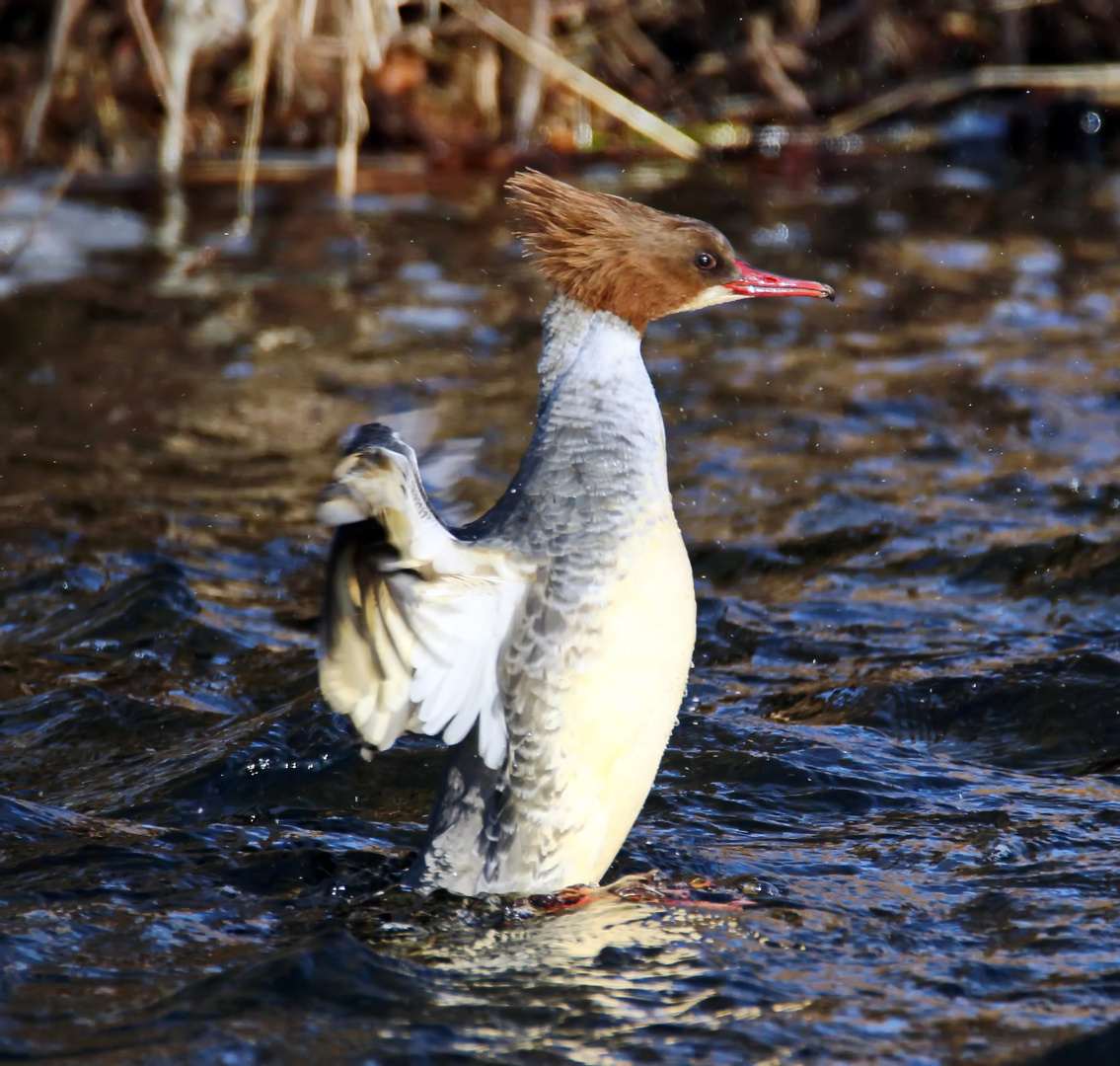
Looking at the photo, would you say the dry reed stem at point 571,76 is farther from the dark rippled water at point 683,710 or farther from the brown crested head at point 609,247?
the brown crested head at point 609,247

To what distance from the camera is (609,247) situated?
367 centimetres

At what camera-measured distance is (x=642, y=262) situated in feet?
12.1

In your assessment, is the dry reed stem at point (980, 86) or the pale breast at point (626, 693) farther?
the dry reed stem at point (980, 86)

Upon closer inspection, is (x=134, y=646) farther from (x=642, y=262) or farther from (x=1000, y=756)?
(x=1000, y=756)

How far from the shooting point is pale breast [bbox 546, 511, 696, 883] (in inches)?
136

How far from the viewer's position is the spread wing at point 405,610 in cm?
299

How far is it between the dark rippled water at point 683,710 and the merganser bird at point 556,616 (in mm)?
224

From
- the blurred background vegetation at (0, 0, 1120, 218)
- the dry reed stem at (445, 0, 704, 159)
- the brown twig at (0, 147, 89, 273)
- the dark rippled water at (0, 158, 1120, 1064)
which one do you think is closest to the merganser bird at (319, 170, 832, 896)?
the dark rippled water at (0, 158, 1120, 1064)

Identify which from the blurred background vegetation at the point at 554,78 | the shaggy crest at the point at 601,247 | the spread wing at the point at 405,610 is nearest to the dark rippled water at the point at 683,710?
the spread wing at the point at 405,610

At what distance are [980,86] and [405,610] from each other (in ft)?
34.0

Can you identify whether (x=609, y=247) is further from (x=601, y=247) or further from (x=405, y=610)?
(x=405, y=610)

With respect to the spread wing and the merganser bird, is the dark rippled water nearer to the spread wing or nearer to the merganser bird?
the merganser bird

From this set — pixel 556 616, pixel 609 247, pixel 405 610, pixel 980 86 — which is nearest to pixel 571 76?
pixel 980 86

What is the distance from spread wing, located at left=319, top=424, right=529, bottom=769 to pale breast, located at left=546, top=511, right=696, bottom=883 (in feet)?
0.61
